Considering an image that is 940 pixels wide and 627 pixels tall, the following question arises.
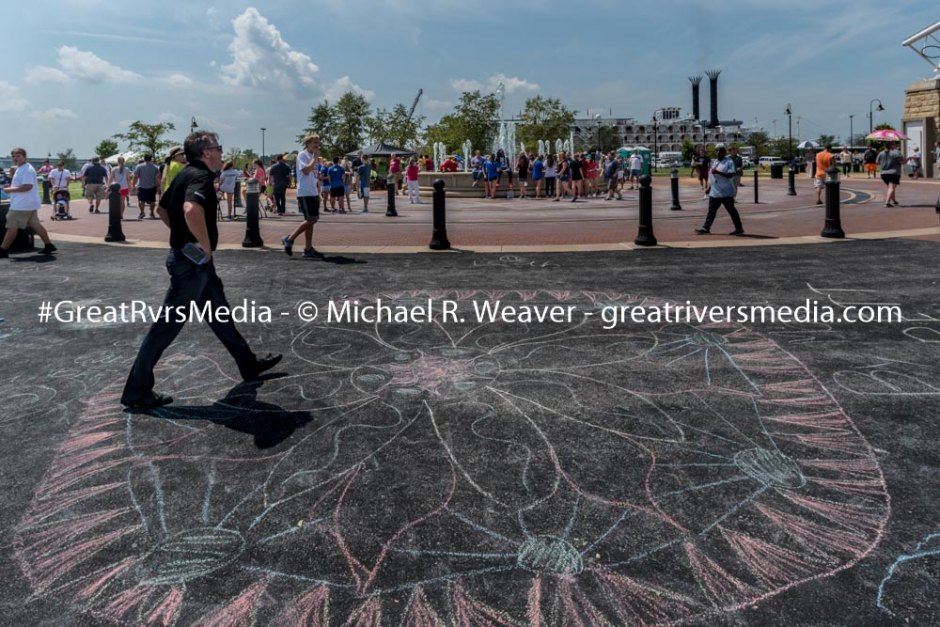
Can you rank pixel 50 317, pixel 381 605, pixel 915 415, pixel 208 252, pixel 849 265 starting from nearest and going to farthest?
pixel 381 605, pixel 915 415, pixel 208 252, pixel 50 317, pixel 849 265

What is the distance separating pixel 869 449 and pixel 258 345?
4745mm

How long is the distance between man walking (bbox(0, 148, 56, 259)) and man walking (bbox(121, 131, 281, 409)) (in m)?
8.82

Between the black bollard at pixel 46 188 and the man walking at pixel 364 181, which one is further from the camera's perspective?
the black bollard at pixel 46 188

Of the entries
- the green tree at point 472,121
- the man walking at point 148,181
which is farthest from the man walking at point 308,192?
the green tree at point 472,121

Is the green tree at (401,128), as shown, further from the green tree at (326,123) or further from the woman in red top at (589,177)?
the woman in red top at (589,177)

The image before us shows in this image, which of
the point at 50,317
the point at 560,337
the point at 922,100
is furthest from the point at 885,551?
the point at 922,100

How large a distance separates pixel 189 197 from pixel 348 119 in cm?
6759

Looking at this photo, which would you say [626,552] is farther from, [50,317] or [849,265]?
[849,265]

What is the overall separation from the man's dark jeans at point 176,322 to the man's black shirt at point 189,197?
13 cm

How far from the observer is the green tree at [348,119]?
68.6m

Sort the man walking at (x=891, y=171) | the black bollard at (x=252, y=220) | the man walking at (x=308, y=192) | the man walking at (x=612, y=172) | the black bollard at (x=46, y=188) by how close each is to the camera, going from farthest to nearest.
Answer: the black bollard at (x=46, y=188), the man walking at (x=612, y=172), the man walking at (x=891, y=171), the black bollard at (x=252, y=220), the man walking at (x=308, y=192)

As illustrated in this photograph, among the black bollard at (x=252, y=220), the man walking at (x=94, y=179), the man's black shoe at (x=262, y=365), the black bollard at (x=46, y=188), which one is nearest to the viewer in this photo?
the man's black shoe at (x=262, y=365)

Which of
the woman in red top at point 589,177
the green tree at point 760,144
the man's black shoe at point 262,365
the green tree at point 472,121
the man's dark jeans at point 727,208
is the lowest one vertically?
the man's black shoe at point 262,365

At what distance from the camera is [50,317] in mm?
7215
